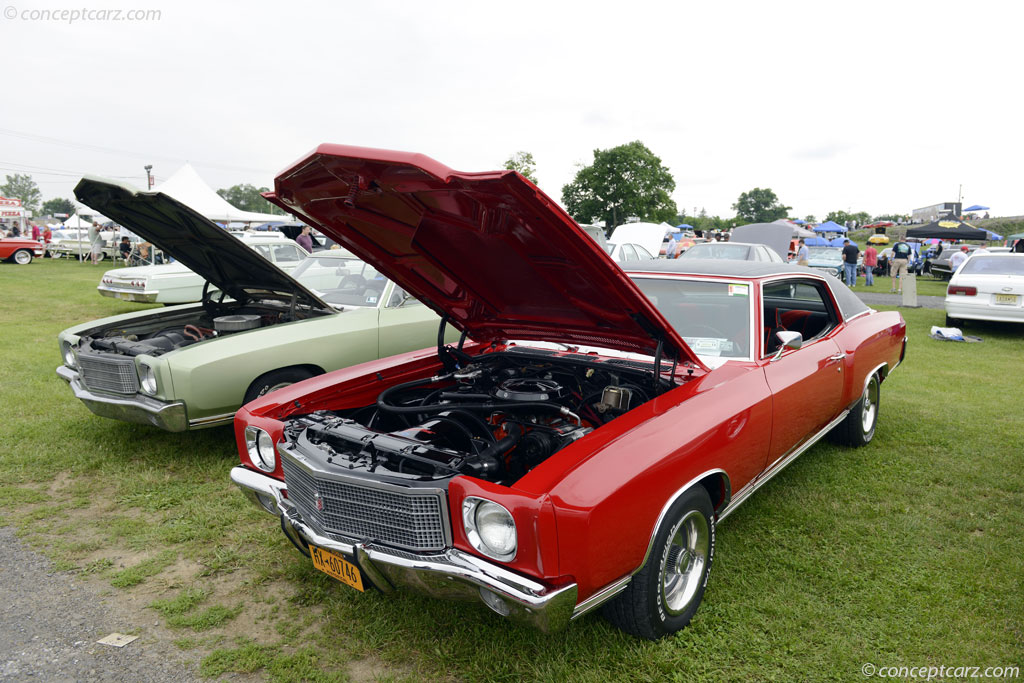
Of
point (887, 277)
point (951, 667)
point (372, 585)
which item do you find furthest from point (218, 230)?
point (887, 277)

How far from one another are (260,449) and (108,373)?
2.06 m

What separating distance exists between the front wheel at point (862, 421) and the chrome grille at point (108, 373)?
192 inches

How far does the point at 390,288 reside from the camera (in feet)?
17.9

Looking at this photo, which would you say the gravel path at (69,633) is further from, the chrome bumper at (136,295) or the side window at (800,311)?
the chrome bumper at (136,295)

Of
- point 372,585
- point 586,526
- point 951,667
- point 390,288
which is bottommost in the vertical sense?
point 951,667

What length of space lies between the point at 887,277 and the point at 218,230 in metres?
24.1

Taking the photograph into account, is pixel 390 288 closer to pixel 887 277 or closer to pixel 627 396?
pixel 627 396

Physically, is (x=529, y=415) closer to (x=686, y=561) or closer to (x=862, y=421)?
(x=686, y=561)

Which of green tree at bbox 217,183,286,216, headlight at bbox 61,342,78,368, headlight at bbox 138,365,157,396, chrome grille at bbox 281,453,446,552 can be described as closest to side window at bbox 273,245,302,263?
headlight at bbox 61,342,78,368

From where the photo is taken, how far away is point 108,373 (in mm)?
4223

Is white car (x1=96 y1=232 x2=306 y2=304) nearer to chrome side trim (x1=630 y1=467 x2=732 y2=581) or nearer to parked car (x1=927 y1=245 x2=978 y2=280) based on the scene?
chrome side trim (x1=630 y1=467 x2=732 y2=581)

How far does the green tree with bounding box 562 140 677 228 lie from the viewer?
215 feet

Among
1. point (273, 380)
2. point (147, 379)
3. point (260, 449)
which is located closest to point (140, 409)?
point (147, 379)

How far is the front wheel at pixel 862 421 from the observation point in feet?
14.7
